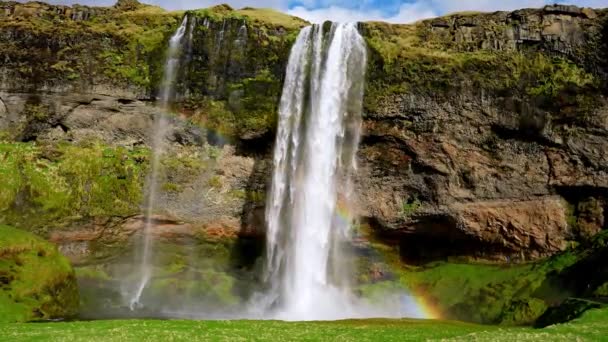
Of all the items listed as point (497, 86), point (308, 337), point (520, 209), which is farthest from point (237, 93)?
point (308, 337)

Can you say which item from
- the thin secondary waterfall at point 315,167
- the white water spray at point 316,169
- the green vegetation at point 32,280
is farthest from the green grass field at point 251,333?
the thin secondary waterfall at point 315,167

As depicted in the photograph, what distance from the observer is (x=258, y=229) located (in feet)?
200

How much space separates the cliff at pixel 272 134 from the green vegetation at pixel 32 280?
10.5 metres

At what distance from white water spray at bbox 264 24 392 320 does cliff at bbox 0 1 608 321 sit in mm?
2032

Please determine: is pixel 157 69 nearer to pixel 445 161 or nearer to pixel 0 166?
pixel 0 166

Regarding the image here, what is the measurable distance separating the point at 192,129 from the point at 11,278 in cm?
2615

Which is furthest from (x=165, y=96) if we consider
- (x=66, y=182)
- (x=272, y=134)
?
(x=66, y=182)

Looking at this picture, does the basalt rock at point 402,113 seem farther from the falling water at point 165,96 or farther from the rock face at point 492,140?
the falling water at point 165,96

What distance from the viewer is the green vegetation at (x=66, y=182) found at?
5866 cm

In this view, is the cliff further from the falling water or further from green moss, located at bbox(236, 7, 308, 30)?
the falling water

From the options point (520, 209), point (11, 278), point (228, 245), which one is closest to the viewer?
point (11, 278)

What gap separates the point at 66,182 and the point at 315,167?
2580cm

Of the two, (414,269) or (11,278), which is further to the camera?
(414,269)

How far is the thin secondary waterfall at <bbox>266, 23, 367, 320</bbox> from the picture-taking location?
54625mm
